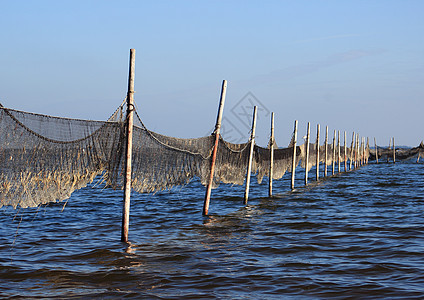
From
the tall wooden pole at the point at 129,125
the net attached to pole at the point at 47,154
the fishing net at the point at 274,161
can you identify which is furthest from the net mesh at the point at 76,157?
the fishing net at the point at 274,161

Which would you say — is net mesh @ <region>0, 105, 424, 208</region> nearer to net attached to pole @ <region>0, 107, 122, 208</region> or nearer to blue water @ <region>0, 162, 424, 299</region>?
net attached to pole @ <region>0, 107, 122, 208</region>

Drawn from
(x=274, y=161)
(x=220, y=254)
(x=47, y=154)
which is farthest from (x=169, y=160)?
(x=274, y=161)

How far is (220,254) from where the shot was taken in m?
8.55

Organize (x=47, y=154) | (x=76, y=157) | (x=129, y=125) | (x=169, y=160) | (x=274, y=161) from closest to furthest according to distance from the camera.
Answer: (x=47, y=154) < (x=76, y=157) < (x=129, y=125) < (x=169, y=160) < (x=274, y=161)

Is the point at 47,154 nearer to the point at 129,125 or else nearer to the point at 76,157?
the point at 76,157

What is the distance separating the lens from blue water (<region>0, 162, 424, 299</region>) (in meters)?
6.54

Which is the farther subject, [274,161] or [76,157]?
Result: [274,161]

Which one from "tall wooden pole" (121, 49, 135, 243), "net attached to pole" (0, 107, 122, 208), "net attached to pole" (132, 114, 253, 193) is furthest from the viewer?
"net attached to pole" (132, 114, 253, 193)

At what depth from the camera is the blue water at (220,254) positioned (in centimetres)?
654

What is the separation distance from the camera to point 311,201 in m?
17.0

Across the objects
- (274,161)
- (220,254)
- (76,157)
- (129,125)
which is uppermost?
(129,125)

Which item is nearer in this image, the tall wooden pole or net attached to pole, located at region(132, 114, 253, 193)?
the tall wooden pole

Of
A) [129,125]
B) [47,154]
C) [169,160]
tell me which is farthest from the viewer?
[169,160]

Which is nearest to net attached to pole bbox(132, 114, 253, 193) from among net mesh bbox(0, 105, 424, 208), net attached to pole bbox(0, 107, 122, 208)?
net mesh bbox(0, 105, 424, 208)
